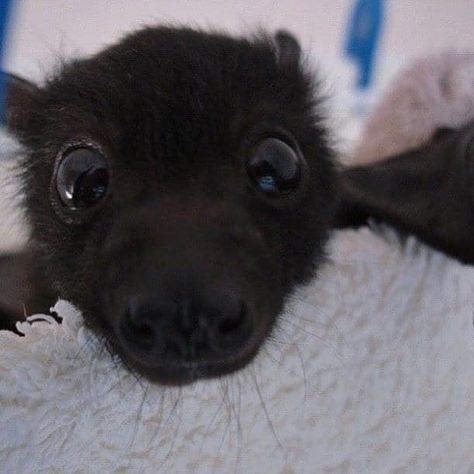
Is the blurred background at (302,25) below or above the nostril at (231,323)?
below

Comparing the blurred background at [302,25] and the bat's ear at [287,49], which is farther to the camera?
the blurred background at [302,25]

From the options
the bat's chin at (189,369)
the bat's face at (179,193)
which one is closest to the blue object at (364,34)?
the bat's face at (179,193)

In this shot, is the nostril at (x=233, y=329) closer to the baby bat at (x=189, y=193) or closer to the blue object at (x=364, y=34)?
the baby bat at (x=189, y=193)

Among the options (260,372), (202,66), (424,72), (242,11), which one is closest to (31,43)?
(242,11)

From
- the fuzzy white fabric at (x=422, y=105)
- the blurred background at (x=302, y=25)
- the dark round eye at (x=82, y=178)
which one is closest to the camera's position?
A: the dark round eye at (x=82, y=178)

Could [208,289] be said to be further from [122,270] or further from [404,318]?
[404,318]

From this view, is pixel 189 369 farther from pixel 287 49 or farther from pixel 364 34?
pixel 364 34

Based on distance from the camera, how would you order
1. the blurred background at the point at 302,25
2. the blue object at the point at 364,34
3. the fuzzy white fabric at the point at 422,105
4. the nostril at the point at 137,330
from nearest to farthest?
the nostril at the point at 137,330, the fuzzy white fabric at the point at 422,105, the blurred background at the point at 302,25, the blue object at the point at 364,34

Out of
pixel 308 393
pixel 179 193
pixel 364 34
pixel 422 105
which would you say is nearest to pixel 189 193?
pixel 179 193

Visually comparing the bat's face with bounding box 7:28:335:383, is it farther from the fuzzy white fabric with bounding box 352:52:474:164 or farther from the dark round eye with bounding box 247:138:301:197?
the fuzzy white fabric with bounding box 352:52:474:164
